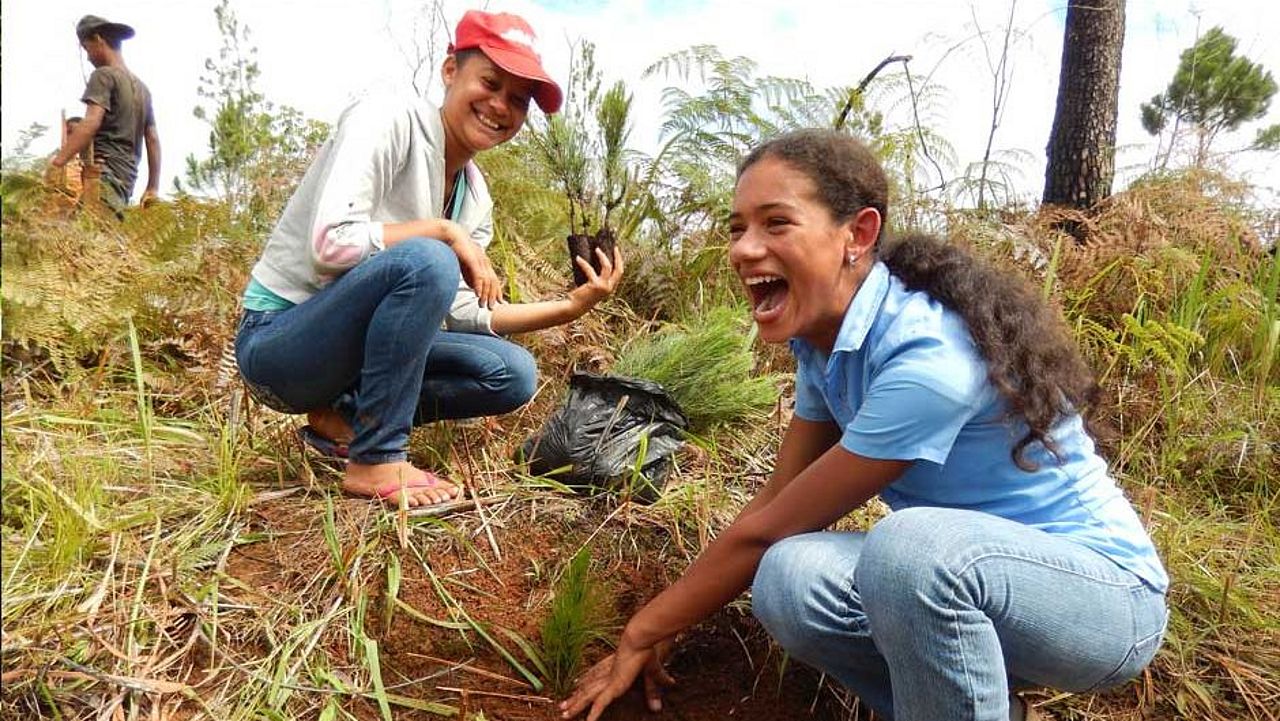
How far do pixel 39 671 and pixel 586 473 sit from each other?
4.19ft

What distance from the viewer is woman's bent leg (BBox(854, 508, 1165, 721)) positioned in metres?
1.50

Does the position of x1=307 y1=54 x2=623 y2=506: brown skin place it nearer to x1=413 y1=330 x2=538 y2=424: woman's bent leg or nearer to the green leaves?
x1=413 y1=330 x2=538 y2=424: woman's bent leg

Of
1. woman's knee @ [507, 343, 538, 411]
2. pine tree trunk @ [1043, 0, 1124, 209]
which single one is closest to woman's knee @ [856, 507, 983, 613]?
woman's knee @ [507, 343, 538, 411]

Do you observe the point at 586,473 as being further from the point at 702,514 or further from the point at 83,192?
the point at 83,192

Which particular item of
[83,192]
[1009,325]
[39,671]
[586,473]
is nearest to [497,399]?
[586,473]

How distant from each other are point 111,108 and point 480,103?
4011 mm

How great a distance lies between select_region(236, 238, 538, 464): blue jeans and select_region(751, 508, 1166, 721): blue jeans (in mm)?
1044

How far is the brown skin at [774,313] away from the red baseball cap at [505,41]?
2.41 ft

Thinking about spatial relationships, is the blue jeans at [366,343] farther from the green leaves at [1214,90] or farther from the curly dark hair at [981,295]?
the green leaves at [1214,90]

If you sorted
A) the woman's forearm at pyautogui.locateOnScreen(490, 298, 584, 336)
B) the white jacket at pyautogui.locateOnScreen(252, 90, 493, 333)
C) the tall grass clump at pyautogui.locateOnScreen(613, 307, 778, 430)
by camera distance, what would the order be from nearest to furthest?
the white jacket at pyautogui.locateOnScreen(252, 90, 493, 333) → the woman's forearm at pyautogui.locateOnScreen(490, 298, 584, 336) → the tall grass clump at pyautogui.locateOnScreen(613, 307, 778, 430)

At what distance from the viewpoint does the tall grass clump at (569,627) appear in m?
1.94

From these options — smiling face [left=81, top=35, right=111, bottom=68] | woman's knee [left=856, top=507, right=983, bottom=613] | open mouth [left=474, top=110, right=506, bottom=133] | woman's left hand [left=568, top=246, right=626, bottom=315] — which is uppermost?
smiling face [left=81, top=35, right=111, bottom=68]

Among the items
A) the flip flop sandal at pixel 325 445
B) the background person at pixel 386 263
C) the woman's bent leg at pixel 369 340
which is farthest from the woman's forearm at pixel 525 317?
the flip flop sandal at pixel 325 445

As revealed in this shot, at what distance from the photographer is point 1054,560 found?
1583 mm
